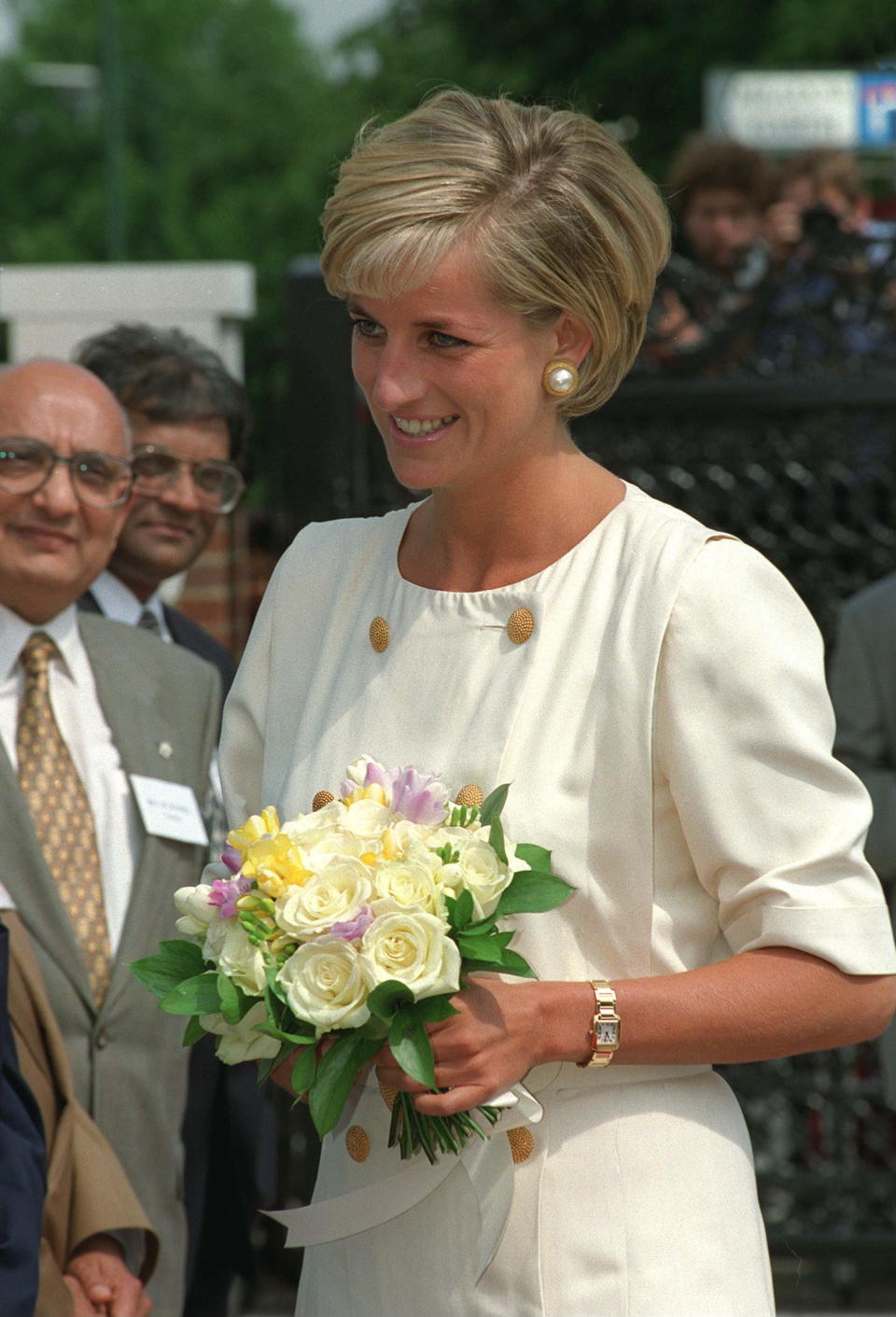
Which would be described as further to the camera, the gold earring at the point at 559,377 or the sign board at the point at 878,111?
the sign board at the point at 878,111

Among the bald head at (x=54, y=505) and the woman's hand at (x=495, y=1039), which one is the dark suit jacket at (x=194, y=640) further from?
the woman's hand at (x=495, y=1039)

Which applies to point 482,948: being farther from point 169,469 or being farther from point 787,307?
point 787,307

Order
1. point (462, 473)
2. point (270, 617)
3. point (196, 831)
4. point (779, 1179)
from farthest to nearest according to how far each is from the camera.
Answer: point (779, 1179) < point (196, 831) < point (270, 617) < point (462, 473)

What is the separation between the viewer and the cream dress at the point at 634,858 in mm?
2062

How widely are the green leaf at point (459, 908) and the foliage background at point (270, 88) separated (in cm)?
377

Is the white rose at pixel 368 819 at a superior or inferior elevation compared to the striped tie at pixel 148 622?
inferior

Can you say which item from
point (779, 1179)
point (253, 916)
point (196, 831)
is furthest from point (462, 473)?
point (779, 1179)

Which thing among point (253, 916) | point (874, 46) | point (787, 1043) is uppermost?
point (874, 46)

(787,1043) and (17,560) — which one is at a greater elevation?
Answer: (17,560)

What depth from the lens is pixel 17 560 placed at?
3691 mm

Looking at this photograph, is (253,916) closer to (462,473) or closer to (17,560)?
(462,473)

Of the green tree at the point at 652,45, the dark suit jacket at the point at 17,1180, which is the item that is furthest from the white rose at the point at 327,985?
the green tree at the point at 652,45

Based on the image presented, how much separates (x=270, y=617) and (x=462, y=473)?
1.38ft

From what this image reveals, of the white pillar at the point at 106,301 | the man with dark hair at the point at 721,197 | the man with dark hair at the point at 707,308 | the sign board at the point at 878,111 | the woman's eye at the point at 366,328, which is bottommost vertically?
the woman's eye at the point at 366,328
